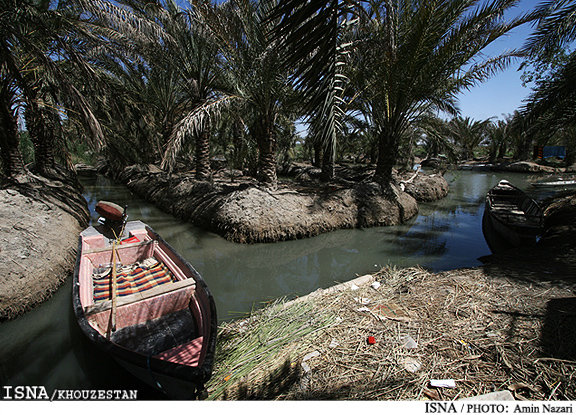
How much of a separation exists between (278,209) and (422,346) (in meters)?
5.42

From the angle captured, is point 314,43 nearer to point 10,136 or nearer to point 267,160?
point 267,160

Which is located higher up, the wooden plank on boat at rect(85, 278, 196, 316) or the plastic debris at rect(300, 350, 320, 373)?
the wooden plank on boat at rect(85, 278, 196, 316)

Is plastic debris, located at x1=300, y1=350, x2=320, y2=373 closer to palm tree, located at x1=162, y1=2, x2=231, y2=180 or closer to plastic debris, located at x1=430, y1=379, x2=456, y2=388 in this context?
plastic debris, located at x1=430, y1=379, x2=456, y2=388

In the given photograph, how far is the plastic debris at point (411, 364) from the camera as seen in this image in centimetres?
248

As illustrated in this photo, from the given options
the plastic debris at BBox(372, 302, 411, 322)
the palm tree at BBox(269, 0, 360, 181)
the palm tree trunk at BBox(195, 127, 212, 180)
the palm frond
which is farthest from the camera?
the palm tree trunk at BBox(195, 127, 212, 180)

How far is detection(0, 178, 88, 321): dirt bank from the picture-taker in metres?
3.98

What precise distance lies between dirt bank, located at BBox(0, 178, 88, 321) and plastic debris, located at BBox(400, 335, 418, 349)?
531 centimetres

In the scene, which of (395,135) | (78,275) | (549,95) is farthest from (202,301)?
(549,95)

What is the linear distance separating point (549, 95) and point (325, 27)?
30.3 feet

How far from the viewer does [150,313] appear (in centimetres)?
334

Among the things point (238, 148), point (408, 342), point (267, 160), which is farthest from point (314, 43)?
point (238, 148)

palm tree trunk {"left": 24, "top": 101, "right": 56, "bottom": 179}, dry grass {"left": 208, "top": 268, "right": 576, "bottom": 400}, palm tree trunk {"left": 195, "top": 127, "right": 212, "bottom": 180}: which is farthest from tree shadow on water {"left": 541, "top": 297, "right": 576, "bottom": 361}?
palm tree trunk {"left": 24, "top": 101, "right": 56, "bottom": 179}

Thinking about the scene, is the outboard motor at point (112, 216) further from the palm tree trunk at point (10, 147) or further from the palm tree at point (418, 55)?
the palm tree at point (418, 55)

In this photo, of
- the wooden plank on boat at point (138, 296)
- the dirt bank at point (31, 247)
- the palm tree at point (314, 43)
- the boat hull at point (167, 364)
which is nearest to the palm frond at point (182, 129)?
the dirt bank at point (31, 247)
